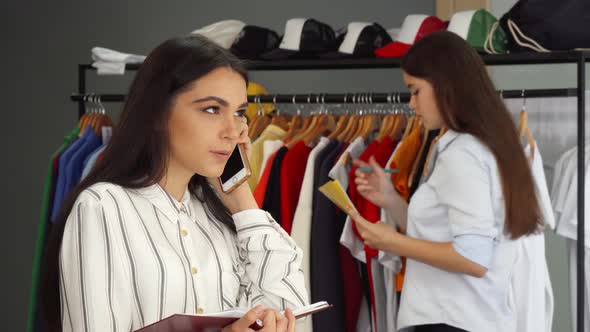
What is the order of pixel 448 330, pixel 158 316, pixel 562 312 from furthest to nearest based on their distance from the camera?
1. pixel 562 312
2. pixel 448 330
3. pixel 158 316

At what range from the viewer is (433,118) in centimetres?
274

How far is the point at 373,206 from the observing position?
10.2 feet

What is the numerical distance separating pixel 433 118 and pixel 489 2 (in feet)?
5.10

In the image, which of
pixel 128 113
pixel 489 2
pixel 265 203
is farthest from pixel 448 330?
pixel 489 2

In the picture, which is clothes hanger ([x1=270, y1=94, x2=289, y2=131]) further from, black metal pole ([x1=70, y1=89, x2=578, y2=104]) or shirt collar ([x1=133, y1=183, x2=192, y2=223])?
shirt collar ([x1=133, y1=183, x2=192, y2=223])

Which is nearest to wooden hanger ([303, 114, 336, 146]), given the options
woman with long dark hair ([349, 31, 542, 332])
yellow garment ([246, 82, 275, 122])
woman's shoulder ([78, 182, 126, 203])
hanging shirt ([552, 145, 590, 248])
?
yellow garment ([246, 82, 275, 122])

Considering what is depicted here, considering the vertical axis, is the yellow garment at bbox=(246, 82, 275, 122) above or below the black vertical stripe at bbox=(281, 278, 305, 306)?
above

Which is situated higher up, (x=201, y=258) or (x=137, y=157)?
(x=137, y=157)

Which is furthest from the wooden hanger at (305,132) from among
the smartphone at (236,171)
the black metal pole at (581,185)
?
the smartphone at (236,171)

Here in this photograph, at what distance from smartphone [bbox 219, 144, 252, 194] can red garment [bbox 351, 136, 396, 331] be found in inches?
45.8

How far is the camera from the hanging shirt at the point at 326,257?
310 cm

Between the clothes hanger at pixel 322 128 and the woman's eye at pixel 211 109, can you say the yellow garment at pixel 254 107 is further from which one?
the woman's eye at pixel 211 109

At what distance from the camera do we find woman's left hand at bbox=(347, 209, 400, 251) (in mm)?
2764

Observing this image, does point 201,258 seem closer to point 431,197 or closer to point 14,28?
point 431,197
